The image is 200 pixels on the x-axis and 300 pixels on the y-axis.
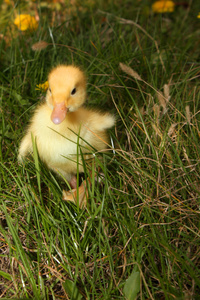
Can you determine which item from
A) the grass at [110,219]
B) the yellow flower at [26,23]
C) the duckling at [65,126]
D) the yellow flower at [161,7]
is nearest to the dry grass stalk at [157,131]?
the grass at [110,219]

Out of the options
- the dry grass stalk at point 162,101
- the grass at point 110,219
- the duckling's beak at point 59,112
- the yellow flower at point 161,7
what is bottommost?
the grass at point 110,219

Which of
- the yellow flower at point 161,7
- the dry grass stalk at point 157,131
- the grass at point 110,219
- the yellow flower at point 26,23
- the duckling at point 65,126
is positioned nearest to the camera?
the grass at point 110,219

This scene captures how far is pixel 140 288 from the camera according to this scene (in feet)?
3.76

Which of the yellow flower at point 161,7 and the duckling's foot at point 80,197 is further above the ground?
the yellow flower at point 161,7

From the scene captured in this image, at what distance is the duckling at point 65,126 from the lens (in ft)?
4.41

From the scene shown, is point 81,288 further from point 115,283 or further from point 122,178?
point 122,178

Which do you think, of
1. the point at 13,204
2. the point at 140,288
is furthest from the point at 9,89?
the point at 140,288

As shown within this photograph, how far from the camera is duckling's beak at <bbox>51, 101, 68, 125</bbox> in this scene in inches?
51.0

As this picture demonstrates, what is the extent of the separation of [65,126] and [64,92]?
6.6 inches

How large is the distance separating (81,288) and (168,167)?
63 cm

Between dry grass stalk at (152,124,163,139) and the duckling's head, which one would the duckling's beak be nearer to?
the duckling's head

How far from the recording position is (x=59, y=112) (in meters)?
1.32

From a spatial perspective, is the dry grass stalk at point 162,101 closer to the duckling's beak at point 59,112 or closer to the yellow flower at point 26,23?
the duckling's beak at point 59,112

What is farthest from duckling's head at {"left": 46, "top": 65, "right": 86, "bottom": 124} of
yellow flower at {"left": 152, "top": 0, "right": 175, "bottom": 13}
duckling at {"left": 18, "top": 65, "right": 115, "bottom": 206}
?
yellow flower at {"left": 152, "top": 0, "right": 175, "bottom": 13}
